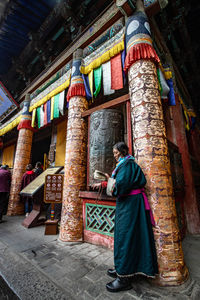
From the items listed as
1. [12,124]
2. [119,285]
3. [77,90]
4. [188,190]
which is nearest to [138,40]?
[77,90]

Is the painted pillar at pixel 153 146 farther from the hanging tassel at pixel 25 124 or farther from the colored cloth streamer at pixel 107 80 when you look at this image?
the hanging tassel at pixel 25 124

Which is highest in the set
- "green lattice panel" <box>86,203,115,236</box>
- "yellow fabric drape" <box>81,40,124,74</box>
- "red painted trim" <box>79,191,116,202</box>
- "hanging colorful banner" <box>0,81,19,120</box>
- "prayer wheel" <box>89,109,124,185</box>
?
"hanging colorful banner" <box>0,81,19,120</box>

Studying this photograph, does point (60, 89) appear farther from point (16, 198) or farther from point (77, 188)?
point (16, 198)

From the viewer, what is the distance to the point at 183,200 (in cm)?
377

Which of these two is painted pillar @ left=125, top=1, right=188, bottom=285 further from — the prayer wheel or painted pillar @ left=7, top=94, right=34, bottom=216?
painted pillar @ left=7, top=94, right=34, bottom=216

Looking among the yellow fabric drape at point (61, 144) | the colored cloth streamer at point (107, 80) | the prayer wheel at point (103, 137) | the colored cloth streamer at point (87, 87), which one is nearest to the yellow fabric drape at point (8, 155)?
the yellow fabric drape at point (61, 144)

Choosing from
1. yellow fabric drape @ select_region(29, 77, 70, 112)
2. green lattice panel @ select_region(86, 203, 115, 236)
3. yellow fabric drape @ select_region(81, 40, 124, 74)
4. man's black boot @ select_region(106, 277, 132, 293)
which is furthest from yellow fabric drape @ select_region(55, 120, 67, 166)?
man's black boot @ select_region(106, 277, 132, 293)

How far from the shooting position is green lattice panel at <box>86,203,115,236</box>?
2663 mm

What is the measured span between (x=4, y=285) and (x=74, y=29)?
672 cm

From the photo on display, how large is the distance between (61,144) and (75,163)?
365 cm

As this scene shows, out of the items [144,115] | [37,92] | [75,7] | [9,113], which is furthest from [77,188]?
[9,113]

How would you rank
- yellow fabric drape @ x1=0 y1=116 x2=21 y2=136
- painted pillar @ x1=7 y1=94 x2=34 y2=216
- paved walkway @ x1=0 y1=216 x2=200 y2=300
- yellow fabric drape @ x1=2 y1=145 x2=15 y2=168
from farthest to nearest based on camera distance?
1. yellow fabric drape @ x1=2 y1=145 x2=15 y2=168
2. yellow fabric drape @ x1=0 y1=116 x2=21 y2=136
3. painted pillar @ x1=7 y1=94 x2=34 y2=216
4. paved walkway @ x1=0 y1=216 x2=200 y2=300

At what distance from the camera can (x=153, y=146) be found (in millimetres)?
2043

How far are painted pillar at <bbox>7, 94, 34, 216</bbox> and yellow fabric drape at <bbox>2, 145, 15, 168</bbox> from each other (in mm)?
5359
